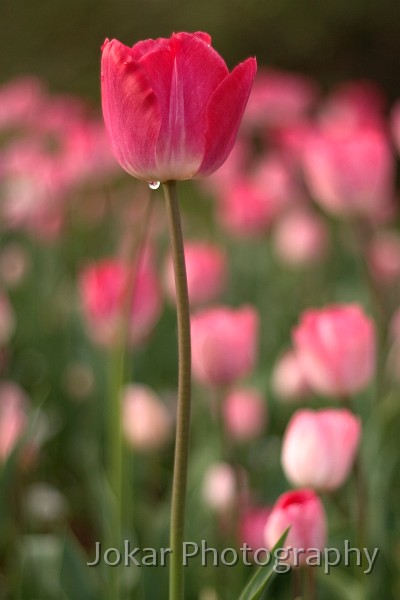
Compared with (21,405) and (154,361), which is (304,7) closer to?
(154,361)

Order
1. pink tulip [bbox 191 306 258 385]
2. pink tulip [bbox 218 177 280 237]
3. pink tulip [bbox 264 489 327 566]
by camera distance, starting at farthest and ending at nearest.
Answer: pink tulip [bbox 218 177 280 237]
pink tulip [bbox 191 306 258 385]
pink tulip [bbox 264 489 327 566]

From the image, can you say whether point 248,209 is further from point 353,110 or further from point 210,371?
point 210,371

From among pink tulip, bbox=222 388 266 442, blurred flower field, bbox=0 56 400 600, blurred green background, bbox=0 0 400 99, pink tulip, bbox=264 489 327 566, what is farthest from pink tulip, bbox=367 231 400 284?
blurred green background, bbox=0 0 400 99

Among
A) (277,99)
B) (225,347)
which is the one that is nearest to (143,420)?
(225,347)

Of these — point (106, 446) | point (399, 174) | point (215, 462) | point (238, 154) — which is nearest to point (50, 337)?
point (106, 446)

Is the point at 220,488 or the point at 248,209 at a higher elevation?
the point at 248,209

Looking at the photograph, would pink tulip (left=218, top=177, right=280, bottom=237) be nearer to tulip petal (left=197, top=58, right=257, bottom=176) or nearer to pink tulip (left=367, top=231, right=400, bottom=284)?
pink tulip (left=367, top=231, right=400, bottom=284)
